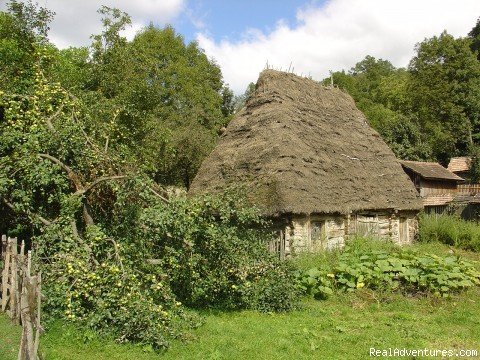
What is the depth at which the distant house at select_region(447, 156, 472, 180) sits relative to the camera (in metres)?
33.0

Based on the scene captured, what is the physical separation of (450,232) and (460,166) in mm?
18501

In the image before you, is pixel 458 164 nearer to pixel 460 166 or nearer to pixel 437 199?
pixel 460 166

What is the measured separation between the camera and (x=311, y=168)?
13484 mm

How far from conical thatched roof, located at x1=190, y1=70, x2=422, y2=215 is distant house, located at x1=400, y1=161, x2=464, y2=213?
10.7 metres

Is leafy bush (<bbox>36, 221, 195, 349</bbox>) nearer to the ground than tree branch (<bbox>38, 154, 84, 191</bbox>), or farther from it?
nearer to the ground

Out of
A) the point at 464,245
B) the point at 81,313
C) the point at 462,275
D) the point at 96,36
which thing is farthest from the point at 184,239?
the point at 464,245

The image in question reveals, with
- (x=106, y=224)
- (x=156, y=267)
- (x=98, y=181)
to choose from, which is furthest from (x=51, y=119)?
(x=156, y=267)

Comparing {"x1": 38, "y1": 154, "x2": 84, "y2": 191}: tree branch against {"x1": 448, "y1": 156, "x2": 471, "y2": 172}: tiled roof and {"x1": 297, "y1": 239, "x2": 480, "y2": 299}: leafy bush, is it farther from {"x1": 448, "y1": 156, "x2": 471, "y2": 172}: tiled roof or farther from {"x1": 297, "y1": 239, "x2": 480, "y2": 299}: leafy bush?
{"x1": 448, "y1": 156, "x2": 471, "y2": 172}: tiled roof

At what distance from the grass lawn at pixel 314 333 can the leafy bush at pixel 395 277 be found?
303 mm

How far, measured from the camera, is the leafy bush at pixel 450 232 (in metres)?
16.9

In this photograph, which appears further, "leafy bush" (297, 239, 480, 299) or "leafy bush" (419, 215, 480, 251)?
"leafy bush" (419, 215, 480, 251)

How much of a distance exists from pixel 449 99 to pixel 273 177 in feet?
97.6

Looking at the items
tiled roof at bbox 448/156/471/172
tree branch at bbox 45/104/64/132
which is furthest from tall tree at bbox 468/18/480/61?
tree branch at bbox 45/104/64/132

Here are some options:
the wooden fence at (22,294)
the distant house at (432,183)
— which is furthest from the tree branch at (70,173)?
the distant house at (432,183)
